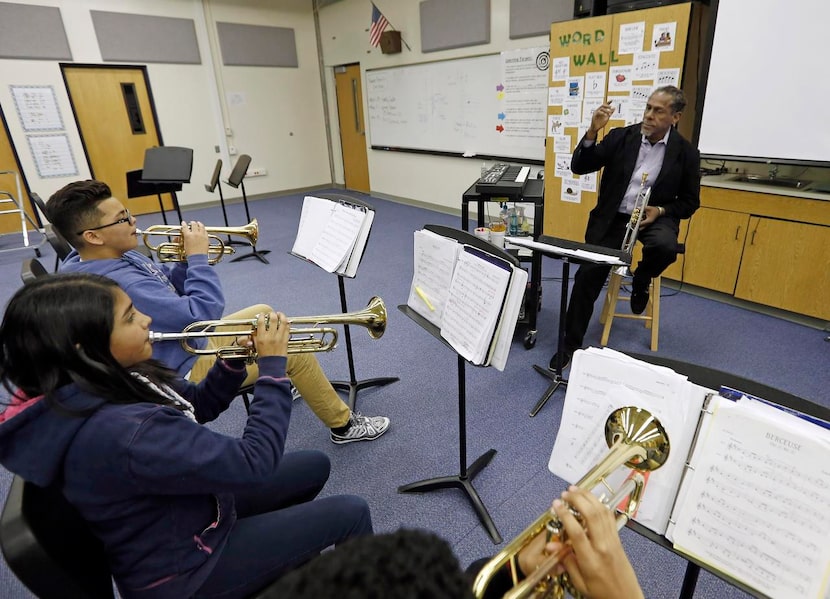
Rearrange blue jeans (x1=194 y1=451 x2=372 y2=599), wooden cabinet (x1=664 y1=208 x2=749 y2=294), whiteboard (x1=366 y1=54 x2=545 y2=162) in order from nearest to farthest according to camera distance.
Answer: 1. blue jeans (x1=194 y1=451 x2=372 y2=599)
2. wooden cabinet (x1=664 y1=208 x2=749 y2=294)
3. whiteboard (x1=366 y1=54 x2=545 y2=162)

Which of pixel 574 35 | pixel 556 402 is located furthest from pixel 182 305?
pixel 574 35

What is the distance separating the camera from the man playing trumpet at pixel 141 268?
1.58 meters

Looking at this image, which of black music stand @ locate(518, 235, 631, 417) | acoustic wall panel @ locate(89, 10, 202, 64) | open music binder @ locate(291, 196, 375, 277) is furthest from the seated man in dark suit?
acoustic wall panel @ locate(89, 10, 202, 64)

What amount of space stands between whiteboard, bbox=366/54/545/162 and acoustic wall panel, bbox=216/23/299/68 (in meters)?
Answer: 1.64

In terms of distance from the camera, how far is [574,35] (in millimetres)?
3826

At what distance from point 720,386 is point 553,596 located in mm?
476

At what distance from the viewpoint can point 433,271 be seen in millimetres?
1633

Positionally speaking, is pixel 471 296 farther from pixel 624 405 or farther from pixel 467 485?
pixel 467 485

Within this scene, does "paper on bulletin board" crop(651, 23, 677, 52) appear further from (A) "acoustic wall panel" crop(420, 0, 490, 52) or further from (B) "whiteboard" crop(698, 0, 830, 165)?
(A) "acoustic wall panel" crop(420, 0, 490, 52)

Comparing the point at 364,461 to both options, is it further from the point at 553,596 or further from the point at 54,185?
the point at 54,185

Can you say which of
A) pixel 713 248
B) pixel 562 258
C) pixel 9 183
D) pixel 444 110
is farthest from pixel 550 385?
pixel 9 183

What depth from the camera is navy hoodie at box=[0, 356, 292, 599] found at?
32.2 inches

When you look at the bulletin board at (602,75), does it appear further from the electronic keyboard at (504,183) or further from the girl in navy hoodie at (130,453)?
the girl in navy hoodie at (130,453)

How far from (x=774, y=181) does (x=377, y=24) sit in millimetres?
5050
